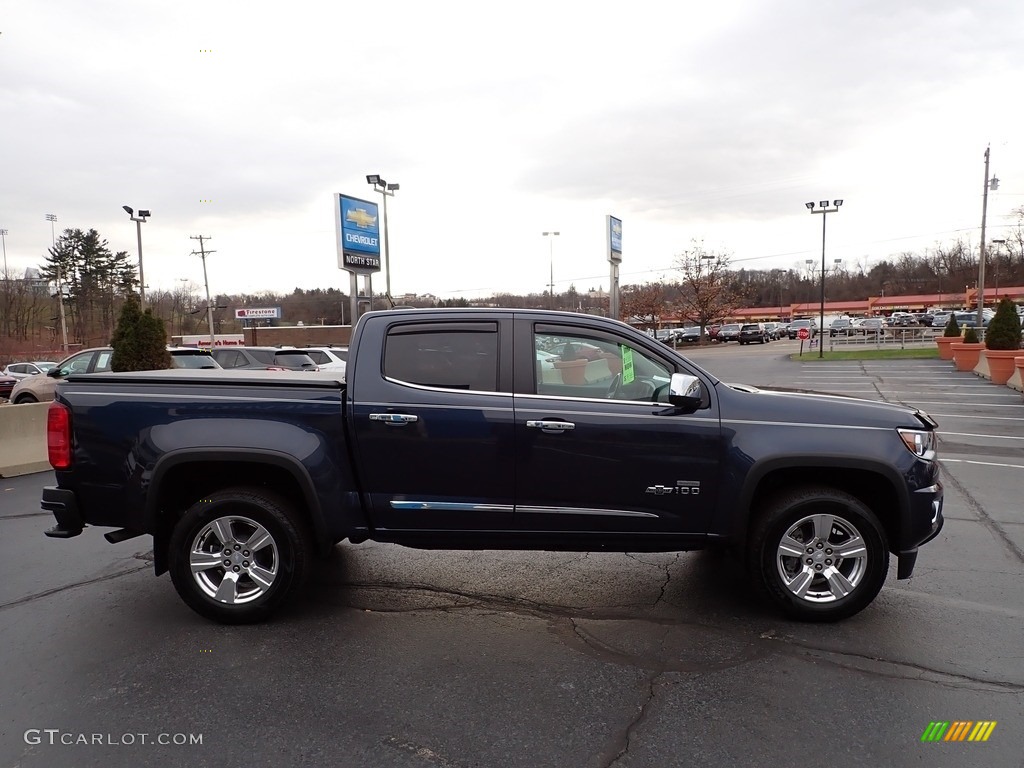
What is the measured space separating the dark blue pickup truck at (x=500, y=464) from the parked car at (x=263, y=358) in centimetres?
1262

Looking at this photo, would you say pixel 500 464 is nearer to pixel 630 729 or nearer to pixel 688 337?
pixel 630 729

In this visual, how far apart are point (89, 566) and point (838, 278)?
161 m

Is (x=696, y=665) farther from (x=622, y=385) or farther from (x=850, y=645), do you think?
(x=622, y=385)

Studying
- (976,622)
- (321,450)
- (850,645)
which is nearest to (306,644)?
(321,450)

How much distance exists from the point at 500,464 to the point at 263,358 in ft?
48.6

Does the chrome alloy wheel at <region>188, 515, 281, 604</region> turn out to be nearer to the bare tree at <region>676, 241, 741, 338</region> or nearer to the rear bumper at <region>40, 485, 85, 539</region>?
the rear bumper at <region>40, 485, 85, 539</region>

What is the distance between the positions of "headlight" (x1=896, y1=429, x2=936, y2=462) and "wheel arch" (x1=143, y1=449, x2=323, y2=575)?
354 centimetres

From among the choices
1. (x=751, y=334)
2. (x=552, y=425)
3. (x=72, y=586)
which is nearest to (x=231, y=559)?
(x=72, y=586)

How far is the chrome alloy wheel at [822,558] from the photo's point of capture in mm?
4195

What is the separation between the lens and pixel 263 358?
692 inches

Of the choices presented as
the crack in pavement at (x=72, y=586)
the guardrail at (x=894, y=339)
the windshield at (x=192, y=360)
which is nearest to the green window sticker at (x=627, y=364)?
the crack in pavement at (x=72, y=586)

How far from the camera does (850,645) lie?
3.96m

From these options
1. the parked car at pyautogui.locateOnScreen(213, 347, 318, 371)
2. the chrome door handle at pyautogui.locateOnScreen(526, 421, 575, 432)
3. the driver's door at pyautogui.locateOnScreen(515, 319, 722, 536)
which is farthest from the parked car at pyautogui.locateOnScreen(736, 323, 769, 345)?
the chrome door handle at pyautogui.locateOnScreen(526, 421, 575, 432)

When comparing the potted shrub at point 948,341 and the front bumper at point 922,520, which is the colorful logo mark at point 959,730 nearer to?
the front bumper at point 922,520
